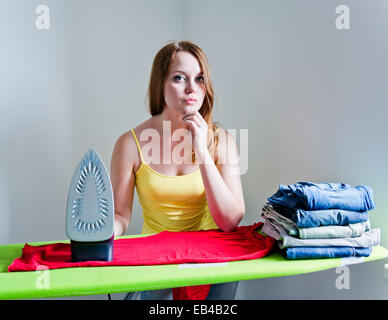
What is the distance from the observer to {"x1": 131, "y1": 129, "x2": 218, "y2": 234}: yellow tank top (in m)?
1.25

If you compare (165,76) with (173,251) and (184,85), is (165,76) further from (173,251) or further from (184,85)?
(173,251)

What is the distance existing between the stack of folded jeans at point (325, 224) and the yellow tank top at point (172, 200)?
0.34 metres

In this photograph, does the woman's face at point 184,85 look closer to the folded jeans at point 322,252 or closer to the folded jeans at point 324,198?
the folded jeans at point 324,198

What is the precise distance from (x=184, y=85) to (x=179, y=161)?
0.24m

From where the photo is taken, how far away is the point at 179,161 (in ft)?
4.25

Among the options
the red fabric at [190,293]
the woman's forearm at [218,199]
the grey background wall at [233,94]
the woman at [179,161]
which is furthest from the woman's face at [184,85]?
the red fabric at [190,293]

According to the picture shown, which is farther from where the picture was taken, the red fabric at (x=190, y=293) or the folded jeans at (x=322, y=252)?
the red fabric at (x=190, y=293)

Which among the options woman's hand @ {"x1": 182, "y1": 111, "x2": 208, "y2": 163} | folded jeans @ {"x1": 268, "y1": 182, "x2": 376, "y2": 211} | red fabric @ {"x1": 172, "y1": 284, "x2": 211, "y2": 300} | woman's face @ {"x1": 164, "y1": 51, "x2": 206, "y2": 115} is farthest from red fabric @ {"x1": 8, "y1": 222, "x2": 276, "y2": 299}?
woman's face @ {"x1": 164, "y1": 51, "x2": 206, "y2": 115}

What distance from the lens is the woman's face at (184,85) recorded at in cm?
121

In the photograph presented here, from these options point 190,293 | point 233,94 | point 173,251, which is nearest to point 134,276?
point 173,251

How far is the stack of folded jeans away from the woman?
0.75 ft

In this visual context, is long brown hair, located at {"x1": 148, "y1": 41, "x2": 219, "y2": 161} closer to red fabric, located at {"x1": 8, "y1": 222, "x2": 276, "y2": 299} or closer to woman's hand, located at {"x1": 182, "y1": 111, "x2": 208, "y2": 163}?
woman's hand, located at {"x1": 182, "y1": 111, "x2": 208, "y2": 163}
